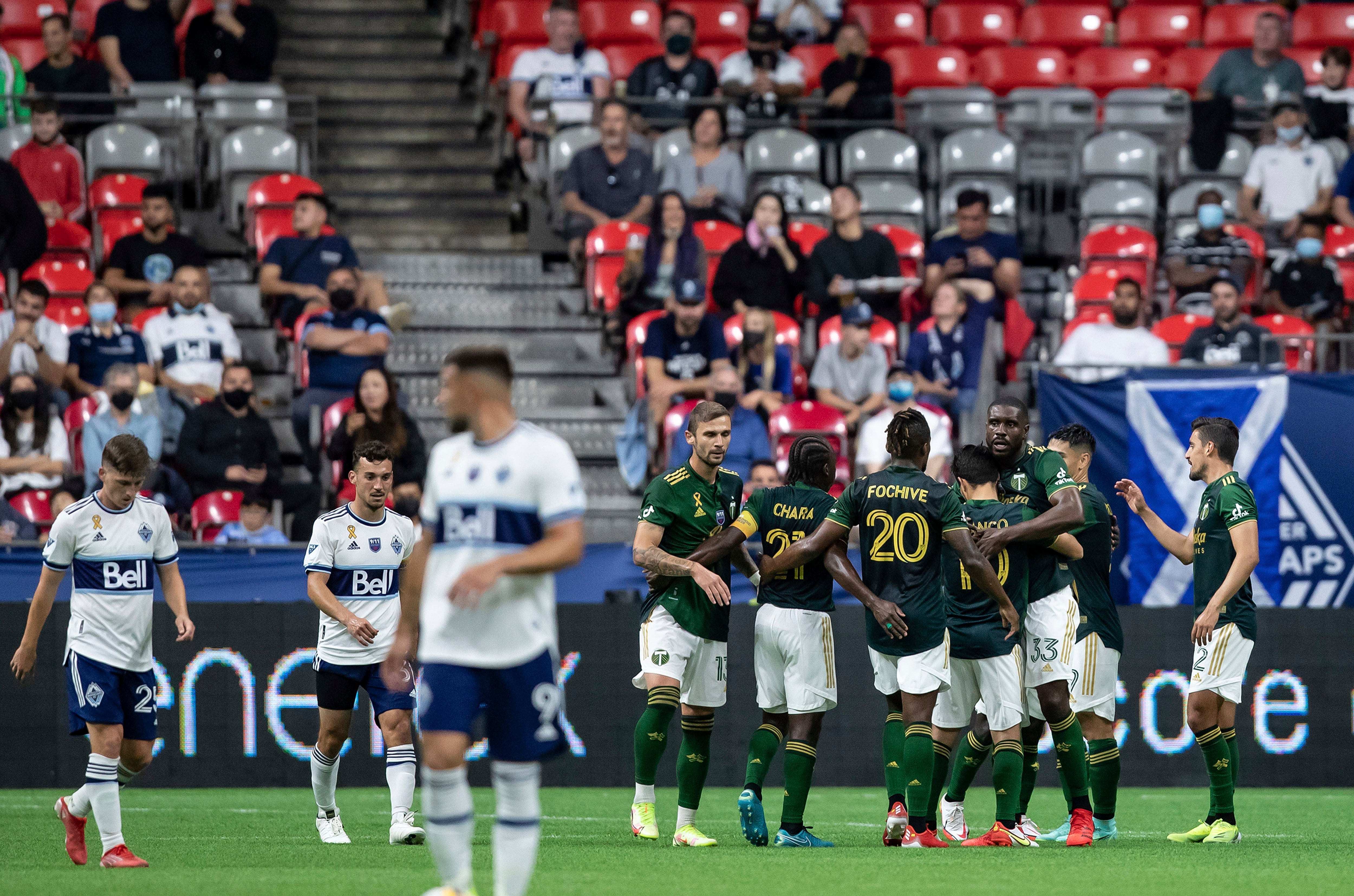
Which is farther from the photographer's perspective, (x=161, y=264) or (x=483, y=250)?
(x=483, y=250)

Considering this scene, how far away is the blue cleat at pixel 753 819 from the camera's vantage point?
9445 mm

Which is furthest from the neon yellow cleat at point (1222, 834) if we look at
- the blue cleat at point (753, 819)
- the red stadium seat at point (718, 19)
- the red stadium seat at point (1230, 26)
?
the red stadium seat at point (1230, 26)

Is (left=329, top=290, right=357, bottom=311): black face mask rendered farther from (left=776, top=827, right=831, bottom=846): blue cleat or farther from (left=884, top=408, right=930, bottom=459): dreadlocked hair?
(left=776, top=827, right=831, bottom=846): blue cleat

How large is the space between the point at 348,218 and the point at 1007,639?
40.6 ft

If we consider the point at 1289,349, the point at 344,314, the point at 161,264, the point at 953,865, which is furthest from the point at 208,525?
the point at 1289,349

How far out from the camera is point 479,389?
644cm

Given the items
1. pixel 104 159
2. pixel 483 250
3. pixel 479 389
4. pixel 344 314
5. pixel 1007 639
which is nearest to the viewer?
pixel 479 389

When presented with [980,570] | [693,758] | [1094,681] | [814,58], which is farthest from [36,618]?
[814,58]

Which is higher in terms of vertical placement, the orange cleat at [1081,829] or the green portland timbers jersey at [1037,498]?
the green portland timbers jersey at [1037,498]

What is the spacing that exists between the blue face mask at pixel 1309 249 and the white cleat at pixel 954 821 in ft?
30.0

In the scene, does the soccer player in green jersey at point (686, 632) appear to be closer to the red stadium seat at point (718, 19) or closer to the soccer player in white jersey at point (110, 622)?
the soccer player in white jersey at point (110, 622)

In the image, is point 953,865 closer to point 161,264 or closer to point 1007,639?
point 1007,639

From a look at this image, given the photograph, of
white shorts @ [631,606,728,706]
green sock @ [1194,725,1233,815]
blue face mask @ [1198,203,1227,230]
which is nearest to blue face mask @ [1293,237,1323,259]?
blue face mask @ [1198,203,1227,230]

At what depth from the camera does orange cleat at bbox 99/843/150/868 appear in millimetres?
8633
